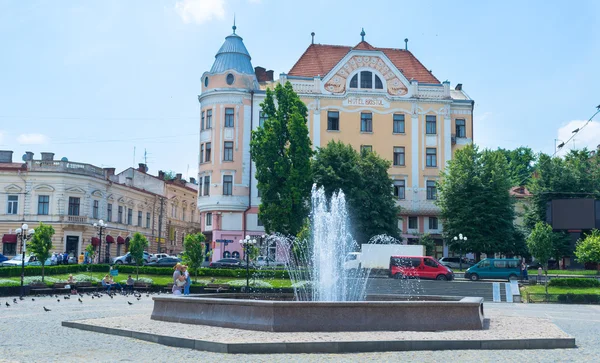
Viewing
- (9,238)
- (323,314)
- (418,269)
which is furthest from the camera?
(9,238)

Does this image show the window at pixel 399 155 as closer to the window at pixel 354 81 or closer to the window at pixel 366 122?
the window at pixel 366 122

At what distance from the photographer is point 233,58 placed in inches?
2184

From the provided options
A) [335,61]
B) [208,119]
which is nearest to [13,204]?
[208,119]

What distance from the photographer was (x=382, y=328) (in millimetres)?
14555

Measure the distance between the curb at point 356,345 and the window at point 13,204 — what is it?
44122mm

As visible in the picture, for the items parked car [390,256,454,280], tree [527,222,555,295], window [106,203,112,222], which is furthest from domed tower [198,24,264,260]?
tree [527,222,555,295]

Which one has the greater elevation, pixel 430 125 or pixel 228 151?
pixel 430 125

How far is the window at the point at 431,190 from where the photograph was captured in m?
56.2

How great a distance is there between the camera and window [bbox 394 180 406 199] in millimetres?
55750

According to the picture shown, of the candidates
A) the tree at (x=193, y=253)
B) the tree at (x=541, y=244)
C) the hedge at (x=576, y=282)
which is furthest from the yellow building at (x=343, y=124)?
the hedge at (x=576, y=282)

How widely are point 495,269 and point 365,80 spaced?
1992 cm

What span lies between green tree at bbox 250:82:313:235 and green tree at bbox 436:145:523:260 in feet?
36.8

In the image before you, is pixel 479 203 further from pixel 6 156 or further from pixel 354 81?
pixel 6 156

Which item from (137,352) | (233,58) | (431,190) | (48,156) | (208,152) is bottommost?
(137,352)
